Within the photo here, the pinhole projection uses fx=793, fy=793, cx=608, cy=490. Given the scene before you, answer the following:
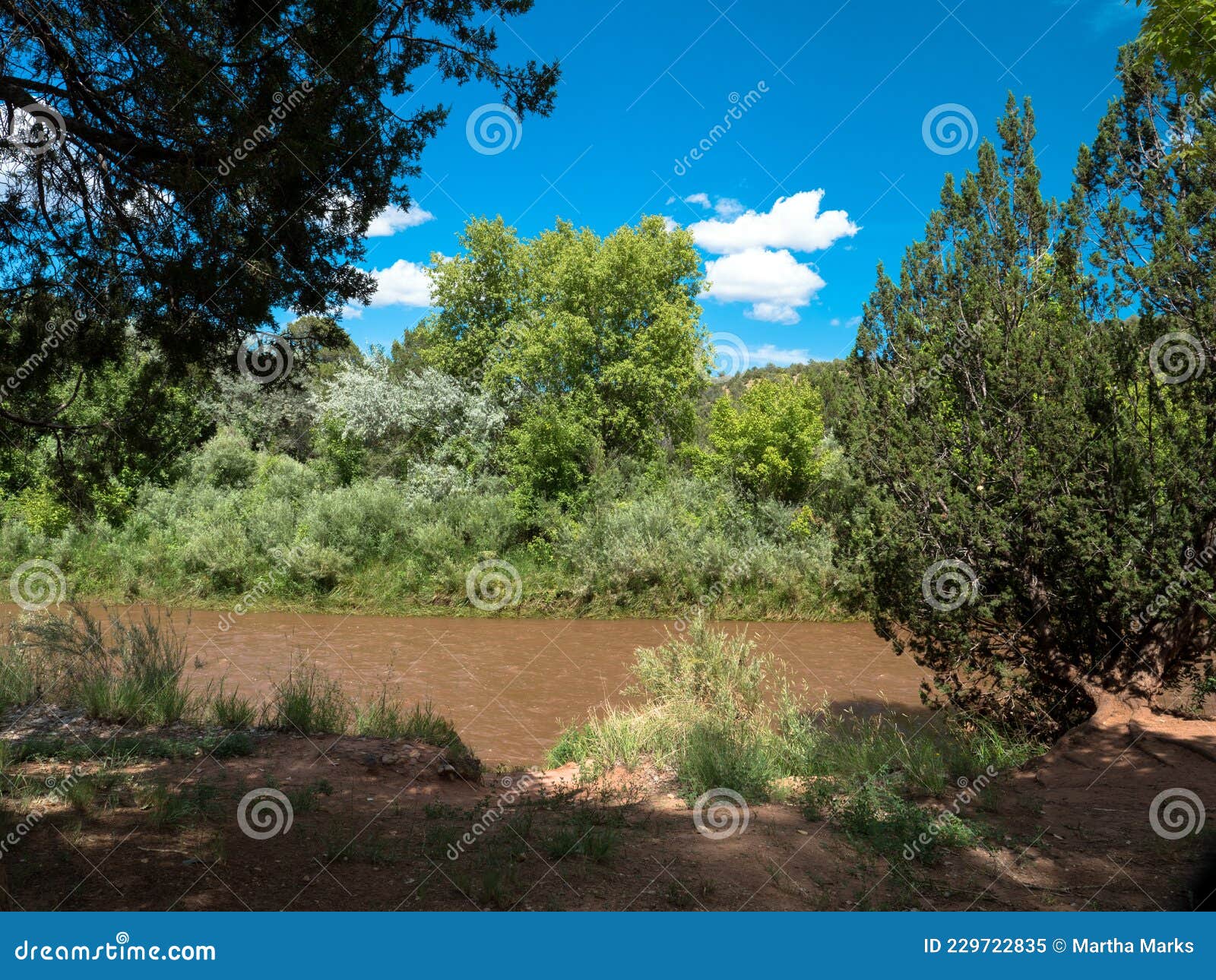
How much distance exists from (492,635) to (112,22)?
15988mm

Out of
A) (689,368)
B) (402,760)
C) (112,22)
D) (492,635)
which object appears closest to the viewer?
(112,22)

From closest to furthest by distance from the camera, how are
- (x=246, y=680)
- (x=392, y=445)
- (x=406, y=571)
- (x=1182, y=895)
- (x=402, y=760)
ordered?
(x=1182, y=895) → (x=402, y=760) → (x=246, y=680) → (x=406, y=571) → (x=392, y=445)

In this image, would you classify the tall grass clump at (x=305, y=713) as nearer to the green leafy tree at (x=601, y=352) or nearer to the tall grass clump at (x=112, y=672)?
the tall grass clump at (x=112, y=672)

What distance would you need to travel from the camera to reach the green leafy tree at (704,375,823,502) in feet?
76.5

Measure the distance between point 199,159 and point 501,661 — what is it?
43.8ft

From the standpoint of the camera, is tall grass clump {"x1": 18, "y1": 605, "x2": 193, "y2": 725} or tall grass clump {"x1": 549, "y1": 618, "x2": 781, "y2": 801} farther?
tall grass clump {"x1": 18, "y1": 605, "x2": 193, "y2": 725}

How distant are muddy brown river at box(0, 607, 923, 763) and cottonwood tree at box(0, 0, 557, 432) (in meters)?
6.44

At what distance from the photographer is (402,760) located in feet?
23.5

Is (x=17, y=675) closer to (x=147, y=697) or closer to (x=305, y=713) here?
(x=147, y=697)

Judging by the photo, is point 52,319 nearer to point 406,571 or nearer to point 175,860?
point 175,860

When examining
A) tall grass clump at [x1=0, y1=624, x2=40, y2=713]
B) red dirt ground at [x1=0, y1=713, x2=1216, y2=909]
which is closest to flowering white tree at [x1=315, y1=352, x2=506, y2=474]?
tall grass clump at [x1=0, y1=624, x2=40, y2=713]

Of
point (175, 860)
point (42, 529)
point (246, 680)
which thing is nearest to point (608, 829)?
point (175, 860)

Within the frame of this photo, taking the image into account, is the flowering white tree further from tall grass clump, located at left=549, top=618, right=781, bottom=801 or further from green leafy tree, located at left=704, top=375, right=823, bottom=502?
tall grass clump, located at left=549, top=618, right=781, bottom=801

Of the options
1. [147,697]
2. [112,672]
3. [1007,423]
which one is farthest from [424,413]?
[1007,423]
